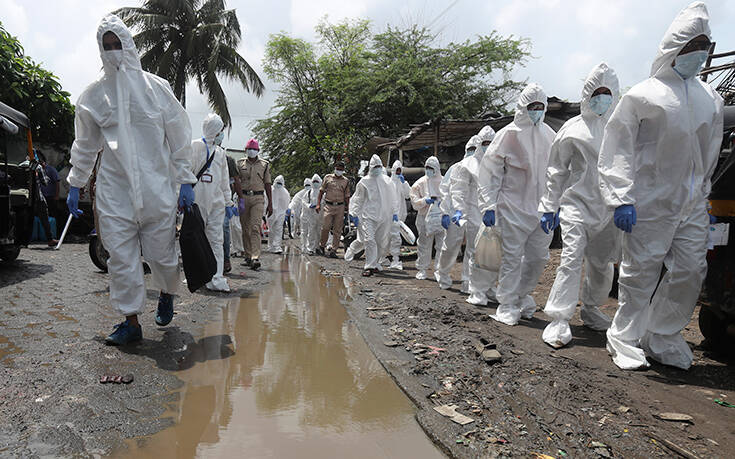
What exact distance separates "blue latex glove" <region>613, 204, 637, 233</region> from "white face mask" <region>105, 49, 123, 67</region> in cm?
378

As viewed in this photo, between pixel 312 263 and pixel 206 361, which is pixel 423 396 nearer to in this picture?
pixel 206 361

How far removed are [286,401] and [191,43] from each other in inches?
818

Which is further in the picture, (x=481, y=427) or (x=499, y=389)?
(x=499, y=389)

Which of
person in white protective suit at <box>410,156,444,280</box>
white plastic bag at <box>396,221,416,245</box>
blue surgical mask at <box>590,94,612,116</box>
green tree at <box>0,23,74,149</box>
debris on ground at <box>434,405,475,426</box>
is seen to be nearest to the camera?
debris on ground at <box>434,405,475,426</box>

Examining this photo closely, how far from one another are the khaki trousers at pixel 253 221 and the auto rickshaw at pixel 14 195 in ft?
10.6

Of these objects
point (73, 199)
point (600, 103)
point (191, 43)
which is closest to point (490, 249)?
point (600, 103)

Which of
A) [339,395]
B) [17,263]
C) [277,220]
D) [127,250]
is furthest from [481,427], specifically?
A: [277,220]

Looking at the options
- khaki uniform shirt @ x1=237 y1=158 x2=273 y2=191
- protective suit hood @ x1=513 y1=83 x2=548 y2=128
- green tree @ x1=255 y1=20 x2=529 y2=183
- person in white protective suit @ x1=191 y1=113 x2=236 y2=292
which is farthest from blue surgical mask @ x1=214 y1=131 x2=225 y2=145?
green tree @ x1=255 y1=20 x2=529 y2=183

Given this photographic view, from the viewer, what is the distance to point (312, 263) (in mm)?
10648

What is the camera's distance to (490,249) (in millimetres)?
5172

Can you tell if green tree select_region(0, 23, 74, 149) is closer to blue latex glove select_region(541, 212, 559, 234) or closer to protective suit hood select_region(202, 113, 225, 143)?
protective suit hood select_region(202, 113, 225, 143)

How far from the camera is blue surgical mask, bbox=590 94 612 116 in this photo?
13.5 ft

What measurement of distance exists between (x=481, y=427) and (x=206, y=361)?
193 cm

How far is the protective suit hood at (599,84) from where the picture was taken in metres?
4.15
